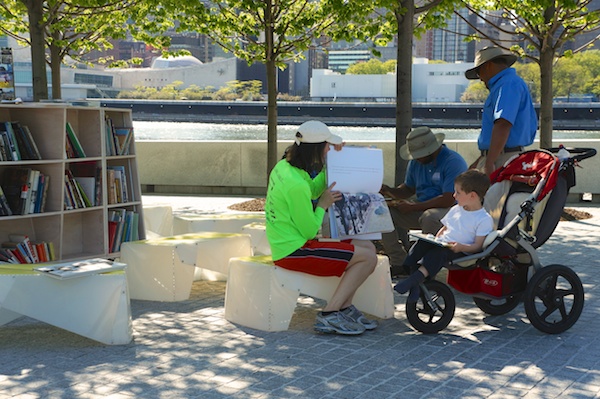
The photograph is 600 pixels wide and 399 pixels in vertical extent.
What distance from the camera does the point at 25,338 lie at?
226 inches

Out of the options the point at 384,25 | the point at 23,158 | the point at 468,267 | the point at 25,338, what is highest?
the point at 384,25

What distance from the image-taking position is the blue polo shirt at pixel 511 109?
22.3 ft

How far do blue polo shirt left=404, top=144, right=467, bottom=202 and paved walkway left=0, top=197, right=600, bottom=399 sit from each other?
1.21 meters

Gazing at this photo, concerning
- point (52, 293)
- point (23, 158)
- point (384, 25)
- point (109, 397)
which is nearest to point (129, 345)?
point (52, 293)

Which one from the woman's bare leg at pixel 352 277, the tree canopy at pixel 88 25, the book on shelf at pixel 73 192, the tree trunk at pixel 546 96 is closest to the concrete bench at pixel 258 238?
the book on shelf at pixel 73 192

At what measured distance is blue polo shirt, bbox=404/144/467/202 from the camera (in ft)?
23.9

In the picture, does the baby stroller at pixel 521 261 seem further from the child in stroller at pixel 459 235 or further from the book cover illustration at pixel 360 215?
the book cover illustration at pixel 360 215

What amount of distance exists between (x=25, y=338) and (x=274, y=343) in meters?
1.64

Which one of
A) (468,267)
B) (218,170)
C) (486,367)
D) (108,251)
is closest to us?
(486,367)

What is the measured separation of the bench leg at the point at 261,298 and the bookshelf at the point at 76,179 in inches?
88.2

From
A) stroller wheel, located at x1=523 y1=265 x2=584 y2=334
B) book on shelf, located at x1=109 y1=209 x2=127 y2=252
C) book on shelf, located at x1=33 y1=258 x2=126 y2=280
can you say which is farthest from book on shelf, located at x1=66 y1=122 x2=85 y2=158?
stroller wheel, located at x1=523 y1=265 x2=584 y2=334

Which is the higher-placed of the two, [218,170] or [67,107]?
[67,107]

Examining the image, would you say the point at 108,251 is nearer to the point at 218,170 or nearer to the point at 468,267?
the point at 468,267

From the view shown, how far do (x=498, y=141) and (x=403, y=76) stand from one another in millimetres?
2504
